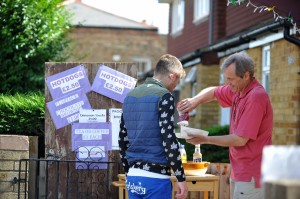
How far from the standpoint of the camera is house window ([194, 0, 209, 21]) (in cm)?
2349

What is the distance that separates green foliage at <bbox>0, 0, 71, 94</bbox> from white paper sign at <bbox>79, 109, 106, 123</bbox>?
4767mm

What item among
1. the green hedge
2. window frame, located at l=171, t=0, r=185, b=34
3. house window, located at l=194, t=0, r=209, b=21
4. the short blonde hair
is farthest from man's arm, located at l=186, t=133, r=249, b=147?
window frame, located at l=171, t=0, r=185, b=34

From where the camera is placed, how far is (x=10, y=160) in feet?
29.2

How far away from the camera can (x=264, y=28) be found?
50.1 ft

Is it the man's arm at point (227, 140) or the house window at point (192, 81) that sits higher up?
the house window at point (192, 81)

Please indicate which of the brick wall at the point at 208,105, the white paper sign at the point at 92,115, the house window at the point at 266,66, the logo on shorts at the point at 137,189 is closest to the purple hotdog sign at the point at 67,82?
the white paper sign at the point at 92,115

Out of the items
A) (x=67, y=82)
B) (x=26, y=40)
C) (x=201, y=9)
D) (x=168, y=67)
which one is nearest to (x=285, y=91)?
(x=26, y=40)

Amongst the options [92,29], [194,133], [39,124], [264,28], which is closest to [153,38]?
[92,29]

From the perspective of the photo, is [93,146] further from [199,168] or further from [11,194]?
[199,168]

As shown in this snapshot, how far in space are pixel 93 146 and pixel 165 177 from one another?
2.90 m

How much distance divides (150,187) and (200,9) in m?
18.6

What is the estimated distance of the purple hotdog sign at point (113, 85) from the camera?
9.12 metres

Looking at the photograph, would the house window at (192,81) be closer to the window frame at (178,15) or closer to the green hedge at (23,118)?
the window frame at (178,15)

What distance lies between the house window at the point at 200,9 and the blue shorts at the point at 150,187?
17146mm
